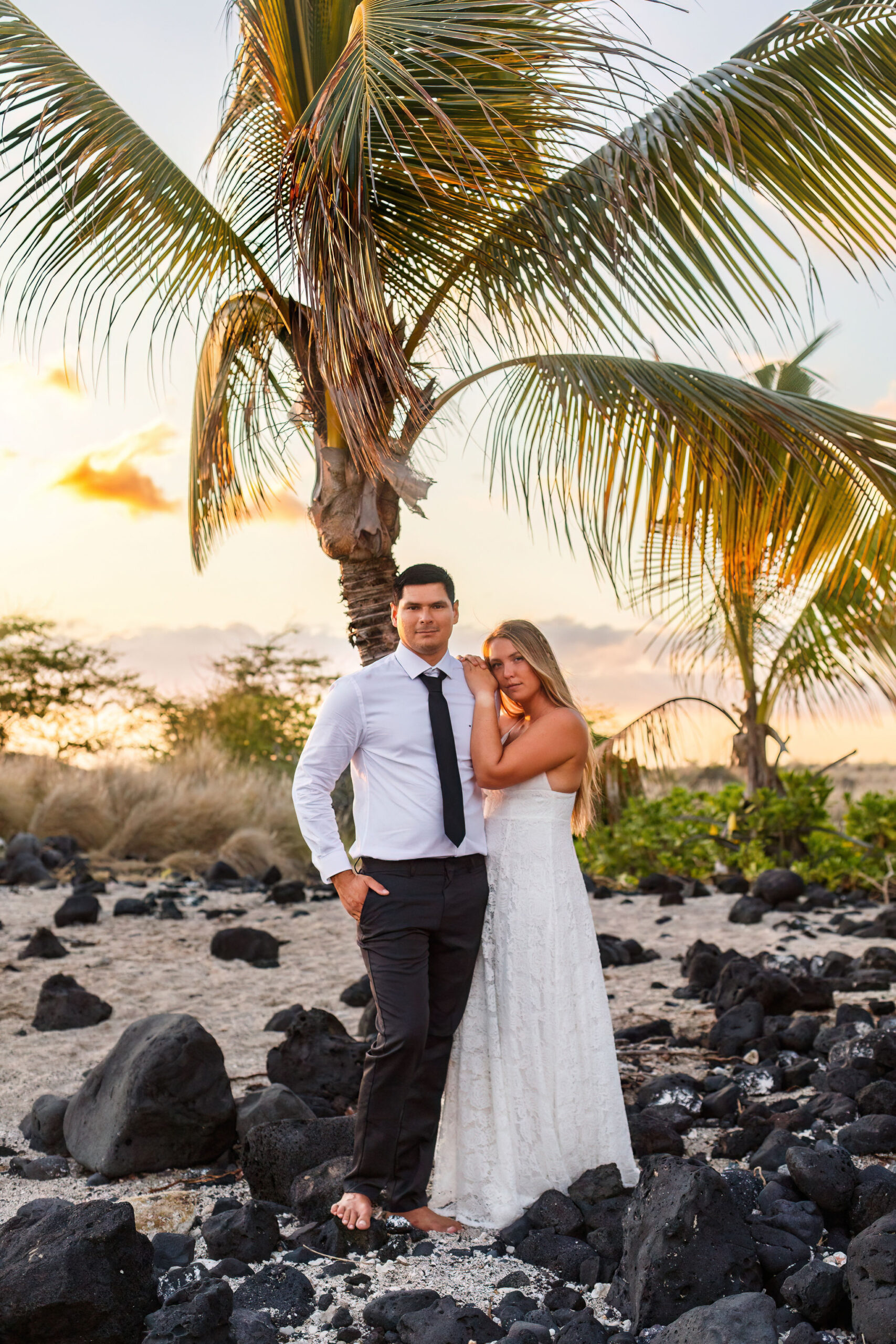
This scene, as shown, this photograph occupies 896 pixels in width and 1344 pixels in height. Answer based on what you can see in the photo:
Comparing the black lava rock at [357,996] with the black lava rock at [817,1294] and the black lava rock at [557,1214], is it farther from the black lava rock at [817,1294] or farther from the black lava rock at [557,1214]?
the black lava rock at [817,1294]

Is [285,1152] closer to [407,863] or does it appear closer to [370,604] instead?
[407,863]

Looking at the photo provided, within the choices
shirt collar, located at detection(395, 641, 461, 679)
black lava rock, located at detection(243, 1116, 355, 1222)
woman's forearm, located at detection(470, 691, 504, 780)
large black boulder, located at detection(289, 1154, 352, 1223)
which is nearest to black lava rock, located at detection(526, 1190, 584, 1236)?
large black boulder, located at detection(289, 1154, 352, 1223)

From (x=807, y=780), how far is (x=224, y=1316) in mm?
10429

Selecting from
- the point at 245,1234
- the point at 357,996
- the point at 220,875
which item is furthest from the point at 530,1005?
the point at 220,875

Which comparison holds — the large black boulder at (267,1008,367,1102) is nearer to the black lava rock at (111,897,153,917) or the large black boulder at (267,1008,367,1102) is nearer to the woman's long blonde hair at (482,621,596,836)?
the woman's long blonde hair at (482,621,596,836)

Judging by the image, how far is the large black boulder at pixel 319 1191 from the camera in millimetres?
3754

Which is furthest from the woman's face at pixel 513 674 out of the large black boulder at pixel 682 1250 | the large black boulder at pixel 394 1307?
the large black boulder at pixel 394 1307

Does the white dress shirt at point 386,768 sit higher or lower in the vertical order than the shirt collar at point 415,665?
lower

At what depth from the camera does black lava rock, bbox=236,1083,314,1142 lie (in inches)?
179

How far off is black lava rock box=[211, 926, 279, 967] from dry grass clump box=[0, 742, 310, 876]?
5.50 m

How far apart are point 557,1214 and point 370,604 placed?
3.09 m

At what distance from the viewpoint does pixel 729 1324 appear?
2.68 meters

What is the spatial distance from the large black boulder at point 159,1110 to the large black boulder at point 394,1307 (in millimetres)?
1478

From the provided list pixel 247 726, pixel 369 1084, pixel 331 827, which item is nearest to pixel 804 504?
pixel 331 827
